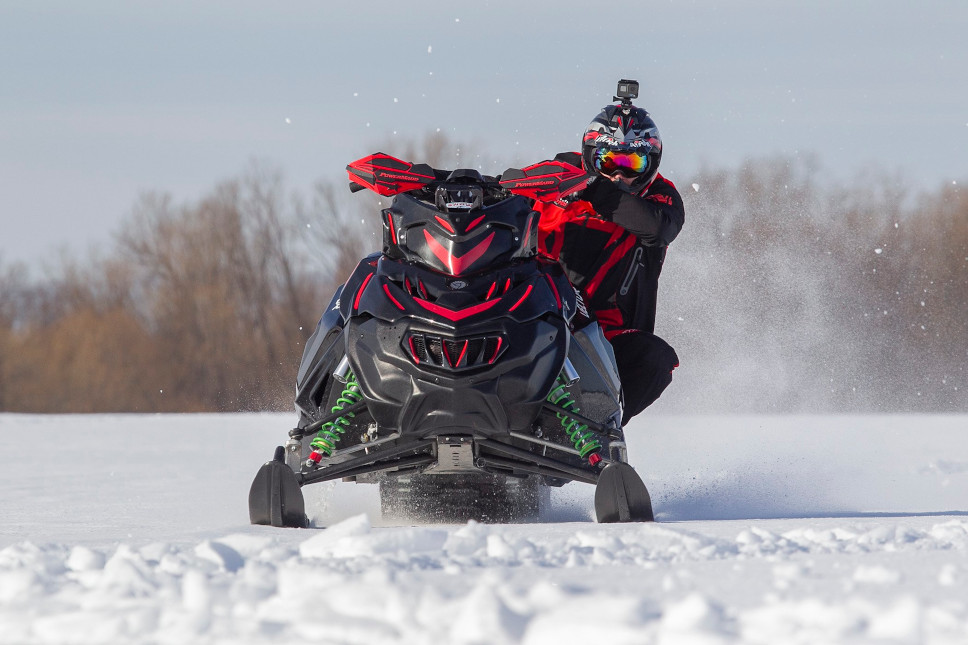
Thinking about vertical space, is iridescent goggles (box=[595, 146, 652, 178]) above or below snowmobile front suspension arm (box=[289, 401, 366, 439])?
above

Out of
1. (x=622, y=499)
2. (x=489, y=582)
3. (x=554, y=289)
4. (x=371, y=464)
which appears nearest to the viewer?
(x=489, y=582)

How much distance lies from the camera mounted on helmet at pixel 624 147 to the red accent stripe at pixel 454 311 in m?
1.22

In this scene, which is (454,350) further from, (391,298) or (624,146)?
(624,146)

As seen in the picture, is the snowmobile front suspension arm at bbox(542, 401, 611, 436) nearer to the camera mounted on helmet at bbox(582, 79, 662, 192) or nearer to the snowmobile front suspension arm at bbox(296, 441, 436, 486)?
the snowmobile front suspension arm at bbox(296, 441, 436, 486)

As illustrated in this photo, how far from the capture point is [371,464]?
159 inches

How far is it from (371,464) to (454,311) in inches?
23.7

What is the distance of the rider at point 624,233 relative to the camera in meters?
4.96

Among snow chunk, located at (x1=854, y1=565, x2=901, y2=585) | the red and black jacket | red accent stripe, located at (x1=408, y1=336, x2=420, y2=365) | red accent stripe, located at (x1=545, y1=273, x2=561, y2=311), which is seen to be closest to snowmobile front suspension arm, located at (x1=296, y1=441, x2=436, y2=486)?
red accent stripe, located at (x1=408, y1=336, x2=420, y2=365)

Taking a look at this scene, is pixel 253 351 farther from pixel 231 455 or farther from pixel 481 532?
pixel 481 532

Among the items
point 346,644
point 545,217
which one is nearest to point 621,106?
point 545,217

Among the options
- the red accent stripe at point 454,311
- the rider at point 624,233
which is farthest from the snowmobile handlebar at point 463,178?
the red accent stripe at point 454,311

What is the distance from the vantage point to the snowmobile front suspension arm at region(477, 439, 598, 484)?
399 centimetres

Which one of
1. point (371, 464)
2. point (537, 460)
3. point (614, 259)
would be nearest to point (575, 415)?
point (537, 460)

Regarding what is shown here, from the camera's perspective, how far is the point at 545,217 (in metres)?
5.33
